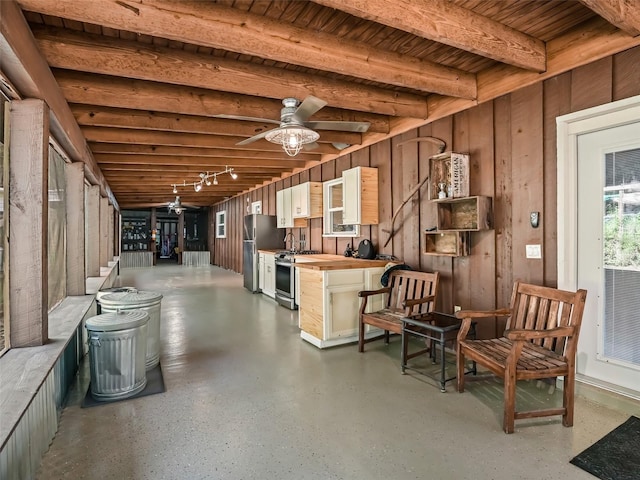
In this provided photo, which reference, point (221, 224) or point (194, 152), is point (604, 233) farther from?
point (221, 224)

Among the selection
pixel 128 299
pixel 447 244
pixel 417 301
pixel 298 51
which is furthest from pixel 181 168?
pixel 417 301

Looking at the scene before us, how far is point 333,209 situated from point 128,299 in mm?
3264

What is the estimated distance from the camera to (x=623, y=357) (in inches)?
102

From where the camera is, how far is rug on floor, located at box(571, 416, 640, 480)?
72.0 inches

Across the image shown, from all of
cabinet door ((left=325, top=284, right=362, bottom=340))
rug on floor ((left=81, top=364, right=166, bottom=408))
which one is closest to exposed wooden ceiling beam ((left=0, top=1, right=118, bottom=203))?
rug on floor ((left=81, top=364, right=166, bottom=408))

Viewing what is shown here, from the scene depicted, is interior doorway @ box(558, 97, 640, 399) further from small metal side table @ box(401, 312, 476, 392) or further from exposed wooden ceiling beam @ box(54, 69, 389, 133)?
exposed wooden ceiling beam @ box(54, 69, 389, 133)

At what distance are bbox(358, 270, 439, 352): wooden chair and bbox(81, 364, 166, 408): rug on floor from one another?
77.9 inches

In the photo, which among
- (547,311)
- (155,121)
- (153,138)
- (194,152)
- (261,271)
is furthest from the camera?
(261,271)

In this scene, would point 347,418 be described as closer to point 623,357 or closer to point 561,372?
point 561,372

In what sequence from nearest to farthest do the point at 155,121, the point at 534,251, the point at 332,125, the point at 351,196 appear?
the point at 534,251 < the point at 332,125 < the point at 155,121 < the point at 351,196

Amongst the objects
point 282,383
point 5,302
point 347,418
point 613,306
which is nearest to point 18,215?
point 5,302

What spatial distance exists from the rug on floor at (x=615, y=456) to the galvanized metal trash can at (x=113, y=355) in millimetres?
3022

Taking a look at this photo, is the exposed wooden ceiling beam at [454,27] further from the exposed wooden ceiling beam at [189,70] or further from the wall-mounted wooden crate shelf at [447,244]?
the wall-mounted wooden crate shelf at [447,244]

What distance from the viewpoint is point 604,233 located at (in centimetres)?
265
